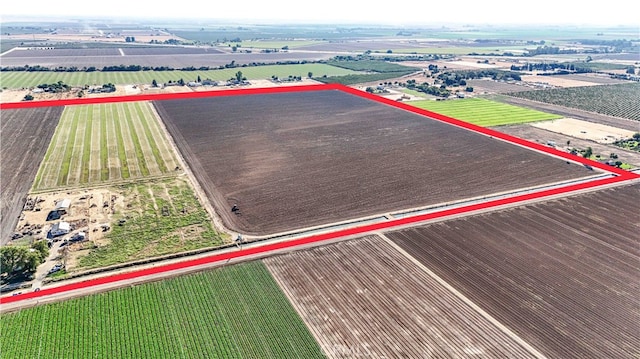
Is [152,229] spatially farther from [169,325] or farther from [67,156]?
[67,156]

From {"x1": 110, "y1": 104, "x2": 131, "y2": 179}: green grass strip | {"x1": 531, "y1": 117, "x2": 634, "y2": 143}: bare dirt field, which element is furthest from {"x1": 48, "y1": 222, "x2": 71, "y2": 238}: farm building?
{"x1": 531, "y1": 117, "x2": 634, "y2": 143}: bare dirt field

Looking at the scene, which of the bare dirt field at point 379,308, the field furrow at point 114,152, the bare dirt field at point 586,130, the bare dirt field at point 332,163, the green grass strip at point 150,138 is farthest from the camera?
the bare dirt field at point 586,130

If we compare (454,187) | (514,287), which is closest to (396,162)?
(454,187)

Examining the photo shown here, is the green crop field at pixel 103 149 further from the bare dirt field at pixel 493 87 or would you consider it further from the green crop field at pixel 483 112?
the bare dirt field at pixel 493 87

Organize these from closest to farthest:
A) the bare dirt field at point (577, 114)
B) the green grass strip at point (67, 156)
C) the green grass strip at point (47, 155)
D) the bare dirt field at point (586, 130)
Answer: the green grass strip at point (47, 155) < the green grass strip at point (67, 156) < the bare dirt field at point (586, 130) < the bare dirt field at point (577, 114)

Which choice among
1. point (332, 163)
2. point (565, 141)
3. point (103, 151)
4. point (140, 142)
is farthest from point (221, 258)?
point (565, 141)

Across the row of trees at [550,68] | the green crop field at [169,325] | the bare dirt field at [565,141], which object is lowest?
the green crop field at [169,325]

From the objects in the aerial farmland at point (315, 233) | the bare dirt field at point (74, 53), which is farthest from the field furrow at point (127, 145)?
the bare dirt field at point (74, 53)

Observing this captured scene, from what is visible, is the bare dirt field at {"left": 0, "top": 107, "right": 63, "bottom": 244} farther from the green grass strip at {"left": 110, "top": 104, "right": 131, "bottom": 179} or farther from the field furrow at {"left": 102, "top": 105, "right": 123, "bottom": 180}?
the green grass strip at {"left": 110, "top": 104, "right": 131, "bottom": 179}
